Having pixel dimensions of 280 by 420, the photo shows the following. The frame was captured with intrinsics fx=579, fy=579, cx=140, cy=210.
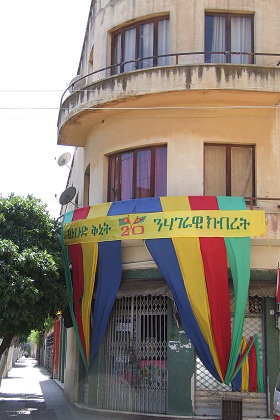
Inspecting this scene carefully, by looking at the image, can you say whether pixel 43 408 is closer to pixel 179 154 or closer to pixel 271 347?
pixel 271 347

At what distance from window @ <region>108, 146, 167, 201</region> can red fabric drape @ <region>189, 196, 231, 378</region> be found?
1.60m

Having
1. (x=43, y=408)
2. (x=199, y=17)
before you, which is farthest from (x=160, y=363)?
(x=199, y=17)

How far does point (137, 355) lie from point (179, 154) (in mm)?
5014

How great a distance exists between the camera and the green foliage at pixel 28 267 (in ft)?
43.7

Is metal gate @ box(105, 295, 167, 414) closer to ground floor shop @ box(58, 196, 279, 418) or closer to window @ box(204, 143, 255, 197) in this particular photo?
ground floor shop @ box(58, 196, 279, 418)

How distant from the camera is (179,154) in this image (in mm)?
14344

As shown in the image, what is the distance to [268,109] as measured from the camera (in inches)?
562

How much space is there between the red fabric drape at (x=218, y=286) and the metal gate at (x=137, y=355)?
54.1 inches

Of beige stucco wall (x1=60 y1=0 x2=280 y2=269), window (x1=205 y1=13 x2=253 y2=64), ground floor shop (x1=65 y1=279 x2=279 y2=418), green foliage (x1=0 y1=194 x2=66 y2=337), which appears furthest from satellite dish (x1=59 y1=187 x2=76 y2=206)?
window (x1=205 y1=13 x2=253 y2=64)

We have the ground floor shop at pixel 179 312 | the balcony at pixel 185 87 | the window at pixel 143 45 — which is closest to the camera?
the ground floor shop at pixel 179 312

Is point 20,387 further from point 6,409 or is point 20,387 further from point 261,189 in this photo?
point 261,189

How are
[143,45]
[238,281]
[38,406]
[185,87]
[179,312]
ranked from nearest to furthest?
[238,281], [179,312], [185,87], [143,45], [38,406]

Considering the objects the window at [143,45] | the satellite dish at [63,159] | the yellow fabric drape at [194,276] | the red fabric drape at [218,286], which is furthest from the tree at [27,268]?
the satellite dish at [63,159]

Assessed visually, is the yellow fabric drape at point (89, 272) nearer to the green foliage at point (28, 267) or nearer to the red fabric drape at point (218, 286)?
the green foliage at point (28, 267)
